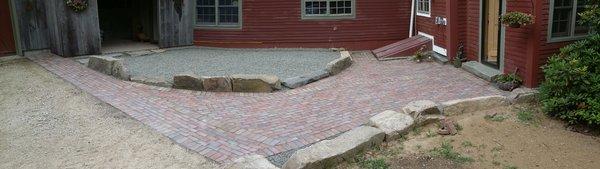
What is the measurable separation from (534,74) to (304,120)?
398cm

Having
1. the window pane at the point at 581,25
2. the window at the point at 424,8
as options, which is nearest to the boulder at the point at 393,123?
the window pane at the point at 581,25

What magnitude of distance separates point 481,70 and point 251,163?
605 centimetres

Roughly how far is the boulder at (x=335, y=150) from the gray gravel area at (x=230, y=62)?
4596mm

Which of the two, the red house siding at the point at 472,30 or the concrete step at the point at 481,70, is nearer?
the concrete step at the point at 481,70

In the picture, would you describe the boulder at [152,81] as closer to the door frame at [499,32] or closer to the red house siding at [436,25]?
the door frame at [499,32]

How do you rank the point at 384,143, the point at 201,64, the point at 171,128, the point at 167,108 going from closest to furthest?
1. the point at 384,143
2. the point at 171,128
3. the point at 167,108
4. the point at 201,64

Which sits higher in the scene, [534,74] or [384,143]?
[534,74]

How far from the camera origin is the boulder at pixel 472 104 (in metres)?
7.09

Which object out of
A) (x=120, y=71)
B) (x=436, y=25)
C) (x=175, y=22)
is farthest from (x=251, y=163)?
(x=175, y=22)

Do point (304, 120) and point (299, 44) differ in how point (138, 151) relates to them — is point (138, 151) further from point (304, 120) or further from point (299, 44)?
point (299, 44)

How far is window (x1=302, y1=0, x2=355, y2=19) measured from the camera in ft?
48.9

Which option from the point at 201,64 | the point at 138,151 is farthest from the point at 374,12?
the point at 138,151

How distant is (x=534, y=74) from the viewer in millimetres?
8406

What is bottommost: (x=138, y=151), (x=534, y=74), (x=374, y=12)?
(x=138, y=151)
